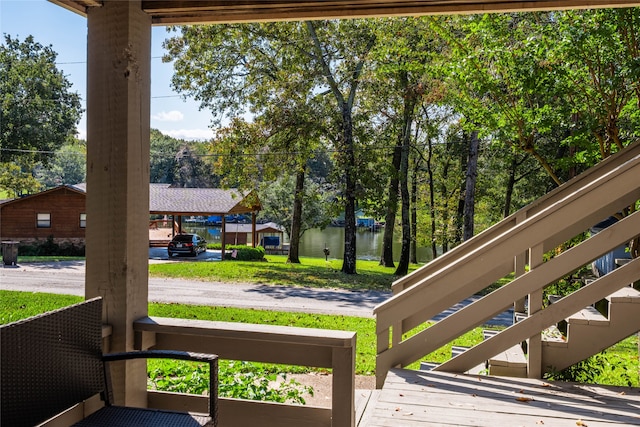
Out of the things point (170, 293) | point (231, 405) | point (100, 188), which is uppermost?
point (100, 188)

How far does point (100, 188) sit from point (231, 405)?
3.20 ft

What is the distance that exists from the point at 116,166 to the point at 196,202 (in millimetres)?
18098

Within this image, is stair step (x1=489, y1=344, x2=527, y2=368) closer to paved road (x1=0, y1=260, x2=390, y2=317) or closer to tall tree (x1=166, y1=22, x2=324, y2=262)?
paved road (x1=0, y1=260, x2=390, y2=317)

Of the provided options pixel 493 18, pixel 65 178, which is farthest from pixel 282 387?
pixel 65 178

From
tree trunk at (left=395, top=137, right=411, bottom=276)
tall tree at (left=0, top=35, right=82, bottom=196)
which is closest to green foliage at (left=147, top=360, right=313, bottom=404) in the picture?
tree trunk at (left=395, top=137, right=411, bottom=276)

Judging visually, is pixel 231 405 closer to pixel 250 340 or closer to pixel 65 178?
pixel 250 340

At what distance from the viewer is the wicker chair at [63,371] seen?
1.41 meters

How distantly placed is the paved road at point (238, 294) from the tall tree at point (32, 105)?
798 cm

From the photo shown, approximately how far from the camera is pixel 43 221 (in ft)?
64.5

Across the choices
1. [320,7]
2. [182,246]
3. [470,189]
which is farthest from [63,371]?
[182,246]

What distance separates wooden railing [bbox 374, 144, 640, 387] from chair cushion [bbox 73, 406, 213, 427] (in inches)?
47.8

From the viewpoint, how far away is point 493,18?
16.3 feet

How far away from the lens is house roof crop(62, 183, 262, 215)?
18906 mm

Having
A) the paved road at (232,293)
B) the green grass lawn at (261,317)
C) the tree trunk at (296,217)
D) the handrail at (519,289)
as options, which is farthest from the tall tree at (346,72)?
the handrail at (519,289)
